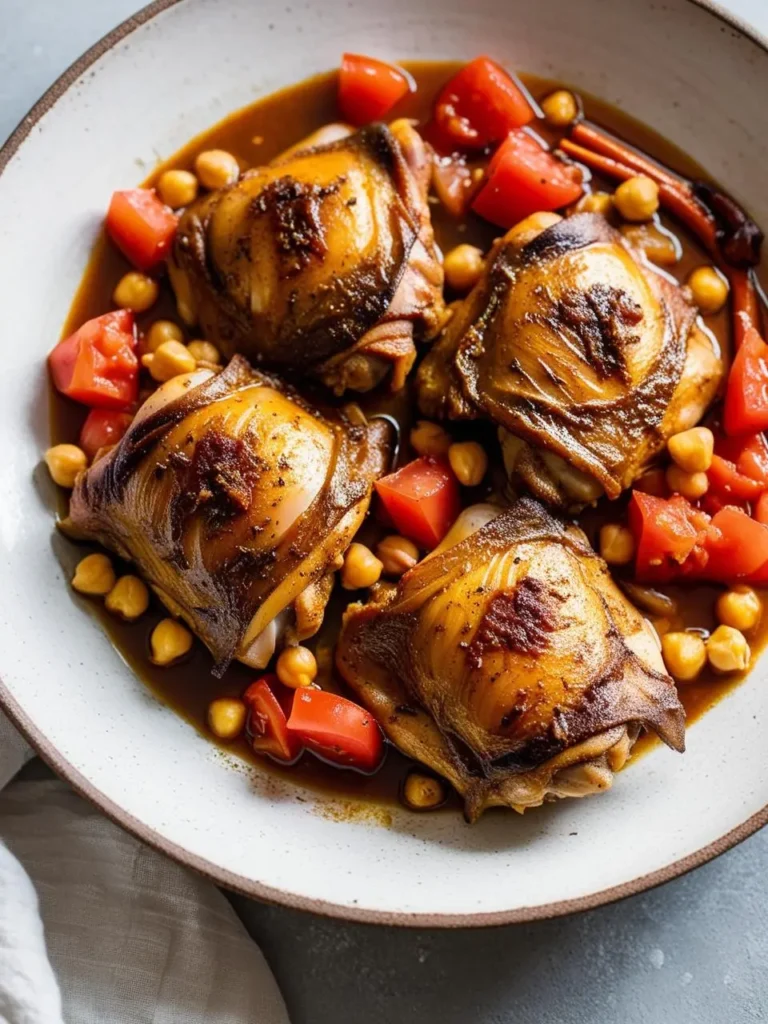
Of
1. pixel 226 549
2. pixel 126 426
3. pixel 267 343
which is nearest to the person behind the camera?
pixel 226 549

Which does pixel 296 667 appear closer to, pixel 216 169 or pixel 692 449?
pixel 692 449

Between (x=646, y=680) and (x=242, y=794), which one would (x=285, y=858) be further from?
(x=646, y=680)

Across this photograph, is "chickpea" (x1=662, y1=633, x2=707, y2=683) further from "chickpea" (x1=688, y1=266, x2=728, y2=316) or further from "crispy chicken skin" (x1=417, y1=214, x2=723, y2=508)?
"chickpea" (x1=688, y1=266, x2=728, y2=316)

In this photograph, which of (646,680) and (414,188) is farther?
(414,188)

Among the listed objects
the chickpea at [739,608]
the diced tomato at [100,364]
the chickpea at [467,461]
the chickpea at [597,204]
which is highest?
the chickpea at [597,204]

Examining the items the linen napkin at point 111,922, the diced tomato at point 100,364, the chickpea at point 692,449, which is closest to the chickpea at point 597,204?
the chickpea at point 692,449

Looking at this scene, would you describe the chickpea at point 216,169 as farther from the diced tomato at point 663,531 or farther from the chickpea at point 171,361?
the diced tomato at point 663,531

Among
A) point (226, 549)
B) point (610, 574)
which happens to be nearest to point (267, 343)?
point (226, 549)
